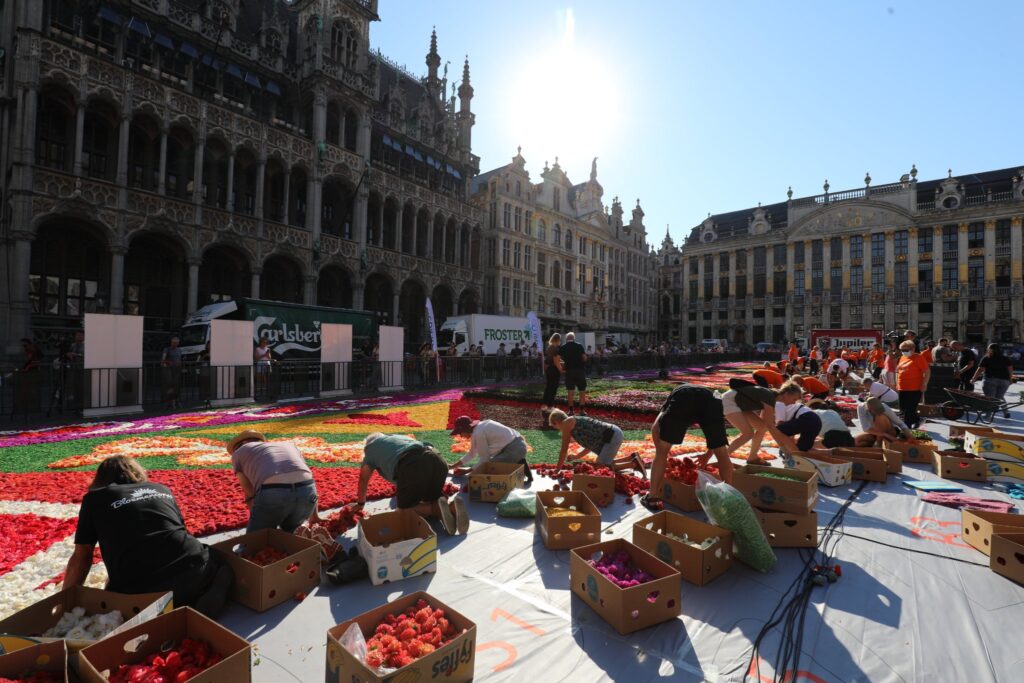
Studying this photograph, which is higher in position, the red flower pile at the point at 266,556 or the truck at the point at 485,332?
the truck at the point at 485,332

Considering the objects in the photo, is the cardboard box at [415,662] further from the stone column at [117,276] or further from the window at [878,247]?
the window at [878,247]

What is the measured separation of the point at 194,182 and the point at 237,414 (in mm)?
15612

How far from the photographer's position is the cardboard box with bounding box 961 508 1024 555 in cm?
392

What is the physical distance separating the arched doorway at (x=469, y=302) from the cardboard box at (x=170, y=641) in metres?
35.2

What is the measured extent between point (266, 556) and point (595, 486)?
325 centimetres

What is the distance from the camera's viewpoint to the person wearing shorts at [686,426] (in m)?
5.30

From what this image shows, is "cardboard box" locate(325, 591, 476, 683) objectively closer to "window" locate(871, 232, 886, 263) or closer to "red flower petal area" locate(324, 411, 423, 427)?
"red flower petal area" locate(324, 411, 423, 427)

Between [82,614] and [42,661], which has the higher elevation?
[42,661]

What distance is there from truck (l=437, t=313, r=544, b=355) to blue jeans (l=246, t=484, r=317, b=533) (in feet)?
77.1

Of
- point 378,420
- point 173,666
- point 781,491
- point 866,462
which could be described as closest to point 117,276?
point 378,420

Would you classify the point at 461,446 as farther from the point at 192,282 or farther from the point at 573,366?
the point at 192,282

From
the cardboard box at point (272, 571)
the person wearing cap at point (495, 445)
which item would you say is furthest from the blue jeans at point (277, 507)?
the person wearing cap at point (495, 445)

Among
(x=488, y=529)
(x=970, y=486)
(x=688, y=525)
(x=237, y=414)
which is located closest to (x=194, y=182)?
(x=237, y=414)

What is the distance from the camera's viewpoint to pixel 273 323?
19.8 metres
